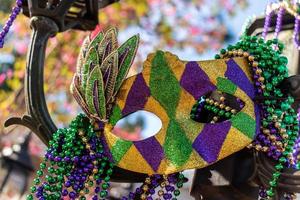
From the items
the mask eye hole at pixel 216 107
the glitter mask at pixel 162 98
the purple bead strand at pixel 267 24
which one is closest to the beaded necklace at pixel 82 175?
the glitter mask at pixel 162 98

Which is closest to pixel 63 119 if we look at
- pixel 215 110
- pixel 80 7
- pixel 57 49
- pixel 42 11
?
pixel 57 49

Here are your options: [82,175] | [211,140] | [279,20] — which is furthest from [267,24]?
[82,175]

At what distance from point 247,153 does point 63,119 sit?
3.18 m

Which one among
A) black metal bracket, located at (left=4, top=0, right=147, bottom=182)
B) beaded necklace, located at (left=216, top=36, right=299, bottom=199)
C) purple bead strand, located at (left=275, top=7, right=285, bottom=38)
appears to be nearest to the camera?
beaded necklace, located at (left=216, top=36, right=299, bottom=199)

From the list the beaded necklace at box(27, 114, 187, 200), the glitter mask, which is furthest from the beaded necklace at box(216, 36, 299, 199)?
the beaded necklace at box(27, 114, 187, 200)

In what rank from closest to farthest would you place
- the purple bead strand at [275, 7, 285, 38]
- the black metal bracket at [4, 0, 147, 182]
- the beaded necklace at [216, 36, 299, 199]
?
the beaded necklace at [216, 36, 299, 199]
the black metal bracket at [4, 0, 147, 182]
the purple bead strand at [275, 7, 285, 38]

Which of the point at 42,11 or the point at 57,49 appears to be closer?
the point at 42,11

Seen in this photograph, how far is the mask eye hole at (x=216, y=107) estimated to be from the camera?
130cm

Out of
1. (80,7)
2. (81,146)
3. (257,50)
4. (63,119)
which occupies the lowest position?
(81,146)

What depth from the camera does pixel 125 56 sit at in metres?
1.29

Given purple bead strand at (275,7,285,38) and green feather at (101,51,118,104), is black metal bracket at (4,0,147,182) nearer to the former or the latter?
green feather at (101,51,118,104)

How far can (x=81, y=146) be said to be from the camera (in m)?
1.27

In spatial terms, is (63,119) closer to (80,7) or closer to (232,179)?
(80,7)

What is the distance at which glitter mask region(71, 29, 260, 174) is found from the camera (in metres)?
1.24
